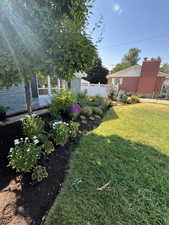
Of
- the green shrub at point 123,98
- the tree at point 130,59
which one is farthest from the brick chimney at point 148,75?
the tree at point 130,59

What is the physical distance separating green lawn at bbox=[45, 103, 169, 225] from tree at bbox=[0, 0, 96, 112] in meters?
2.49

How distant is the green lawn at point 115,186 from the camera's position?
1649 mm

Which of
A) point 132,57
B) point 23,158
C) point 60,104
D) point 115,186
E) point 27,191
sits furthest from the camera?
point 132,57

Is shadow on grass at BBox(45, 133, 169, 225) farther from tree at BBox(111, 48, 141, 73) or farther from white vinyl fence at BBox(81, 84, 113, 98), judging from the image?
tree at BBox(111, 48, 141, 73)

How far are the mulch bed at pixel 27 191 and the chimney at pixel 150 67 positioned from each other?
20.5 meters

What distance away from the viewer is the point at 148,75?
1825cm

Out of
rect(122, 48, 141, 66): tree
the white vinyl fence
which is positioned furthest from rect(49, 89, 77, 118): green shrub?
rect(122, 48, 141, 66): tree

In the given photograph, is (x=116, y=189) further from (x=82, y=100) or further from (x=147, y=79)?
(x=147, y=79)

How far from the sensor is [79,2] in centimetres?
271

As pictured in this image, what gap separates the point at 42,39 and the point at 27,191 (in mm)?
3067

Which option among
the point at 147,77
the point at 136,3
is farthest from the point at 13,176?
the point at 147,77

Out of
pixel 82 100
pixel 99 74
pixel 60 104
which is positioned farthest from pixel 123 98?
pixel 99 74

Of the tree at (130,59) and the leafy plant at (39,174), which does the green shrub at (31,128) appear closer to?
the leafy plant at (39,174)

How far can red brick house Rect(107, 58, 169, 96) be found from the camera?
1778 cm
